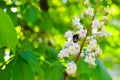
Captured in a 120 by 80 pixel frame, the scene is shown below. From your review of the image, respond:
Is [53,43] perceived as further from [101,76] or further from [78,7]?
[101,76]

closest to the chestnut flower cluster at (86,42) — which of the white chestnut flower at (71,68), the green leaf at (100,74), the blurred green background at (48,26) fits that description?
the white chestnut flower at (71,68)

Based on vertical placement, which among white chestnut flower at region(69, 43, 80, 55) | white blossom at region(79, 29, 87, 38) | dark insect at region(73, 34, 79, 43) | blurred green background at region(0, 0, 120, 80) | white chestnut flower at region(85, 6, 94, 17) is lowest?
blurred green background at region(0, 0, 120, 80)

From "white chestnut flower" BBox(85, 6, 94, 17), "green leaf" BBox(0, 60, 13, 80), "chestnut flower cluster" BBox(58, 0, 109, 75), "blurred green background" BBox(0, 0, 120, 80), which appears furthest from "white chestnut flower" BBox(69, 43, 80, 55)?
"blurred green background" BBox(0, 0, 120, 80)

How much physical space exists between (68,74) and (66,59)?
10 centimetres

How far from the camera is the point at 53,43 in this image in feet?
8.50

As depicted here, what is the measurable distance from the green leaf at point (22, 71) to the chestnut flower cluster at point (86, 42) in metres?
0.16

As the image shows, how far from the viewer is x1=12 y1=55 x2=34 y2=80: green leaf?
134 cm

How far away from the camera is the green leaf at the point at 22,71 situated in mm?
1342

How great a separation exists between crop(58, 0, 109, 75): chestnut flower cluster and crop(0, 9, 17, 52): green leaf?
187 millimetres

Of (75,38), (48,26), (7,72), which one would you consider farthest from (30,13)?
(75,38)

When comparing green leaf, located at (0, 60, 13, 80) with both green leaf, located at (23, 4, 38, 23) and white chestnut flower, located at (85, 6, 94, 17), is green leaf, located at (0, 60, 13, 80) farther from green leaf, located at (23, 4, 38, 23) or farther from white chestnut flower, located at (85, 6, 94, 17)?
green leaf, located at (23, 4, 38, 23)

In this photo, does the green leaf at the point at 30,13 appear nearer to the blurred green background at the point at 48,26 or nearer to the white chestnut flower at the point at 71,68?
the blurred green background at the point at 48,26

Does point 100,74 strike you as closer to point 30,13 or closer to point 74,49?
point 74,49

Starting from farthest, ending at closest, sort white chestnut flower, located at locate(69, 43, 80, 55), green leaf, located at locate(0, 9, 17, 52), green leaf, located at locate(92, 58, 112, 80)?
green leaf, located at locate(92, 58, 112, 80) → white chestnut flower, located at locate(69, 43, 80, 55) → green leaf, located at locate(0, 9, 17, 52)
